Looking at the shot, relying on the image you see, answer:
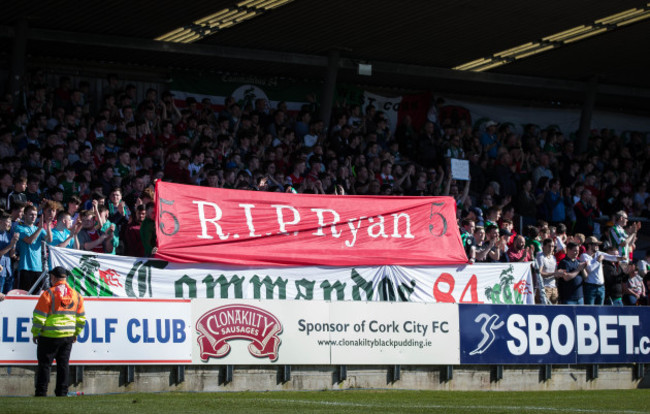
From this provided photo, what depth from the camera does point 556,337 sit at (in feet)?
54.6

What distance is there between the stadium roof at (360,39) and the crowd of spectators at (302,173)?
3.33 feet

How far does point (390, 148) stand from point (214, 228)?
941cm

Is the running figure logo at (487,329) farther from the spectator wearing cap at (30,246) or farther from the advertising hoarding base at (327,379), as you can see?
the spectator wearing cap at (30,246)

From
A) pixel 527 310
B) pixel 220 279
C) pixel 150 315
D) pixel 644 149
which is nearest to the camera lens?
pixel 150 315

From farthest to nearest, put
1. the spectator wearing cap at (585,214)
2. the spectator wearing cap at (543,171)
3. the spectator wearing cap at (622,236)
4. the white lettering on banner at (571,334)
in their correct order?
the spectator wearing cap at (543,171) < the spectator wearing cap at (585,214) < the spectator wearing cap at (622,236) < the white lettering on banner at (571,334)

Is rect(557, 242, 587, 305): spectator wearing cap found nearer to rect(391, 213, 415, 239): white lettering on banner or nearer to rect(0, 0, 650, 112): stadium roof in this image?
rect(391, 213, 415, 239): white lettering on banner

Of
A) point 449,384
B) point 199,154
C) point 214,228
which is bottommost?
point 449,384

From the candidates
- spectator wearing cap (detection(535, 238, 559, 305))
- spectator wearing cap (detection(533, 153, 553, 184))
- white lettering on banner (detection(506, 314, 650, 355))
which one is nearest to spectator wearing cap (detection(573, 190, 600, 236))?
spectator wearing cap (detection(533, 153, 553, 184))

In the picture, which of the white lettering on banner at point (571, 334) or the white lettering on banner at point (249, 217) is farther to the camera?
the white lettering on banner at point (571, 334)

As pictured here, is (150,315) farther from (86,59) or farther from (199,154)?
(86,59)

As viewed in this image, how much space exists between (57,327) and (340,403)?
365 centimetres

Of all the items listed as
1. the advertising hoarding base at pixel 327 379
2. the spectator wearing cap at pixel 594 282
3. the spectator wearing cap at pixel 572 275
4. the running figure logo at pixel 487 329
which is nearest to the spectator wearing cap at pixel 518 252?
the spectator wearing cap at pixel 572 275

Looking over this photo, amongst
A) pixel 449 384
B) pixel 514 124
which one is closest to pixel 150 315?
pixel 449 384

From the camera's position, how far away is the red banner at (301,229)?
14984 millimetres
